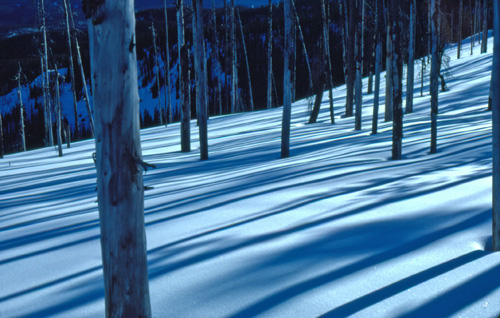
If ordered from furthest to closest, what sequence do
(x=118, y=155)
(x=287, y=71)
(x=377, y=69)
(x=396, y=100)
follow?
(x=377, y=69) → (x=287, y=71) → (x=396, y=100) → (x=118, y=155)

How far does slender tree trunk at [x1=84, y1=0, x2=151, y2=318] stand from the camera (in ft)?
8.53

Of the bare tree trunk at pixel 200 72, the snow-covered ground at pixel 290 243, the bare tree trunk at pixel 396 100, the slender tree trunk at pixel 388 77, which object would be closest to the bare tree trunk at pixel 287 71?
the snow-covered ground at pixel 290 243

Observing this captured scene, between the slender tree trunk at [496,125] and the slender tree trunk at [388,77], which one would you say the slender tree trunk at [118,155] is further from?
the slender tree trunk at [388,77]

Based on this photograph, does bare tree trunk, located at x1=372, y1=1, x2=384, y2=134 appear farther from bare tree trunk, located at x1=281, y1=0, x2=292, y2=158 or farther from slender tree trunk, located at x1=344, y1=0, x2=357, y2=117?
bare tree trunk, located at x1=281, y1=0, x2=292, y2=158

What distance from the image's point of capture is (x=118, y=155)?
8.64ft

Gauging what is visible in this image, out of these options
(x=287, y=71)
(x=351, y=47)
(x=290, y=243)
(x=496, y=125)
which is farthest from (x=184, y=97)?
(x=496, y=125)

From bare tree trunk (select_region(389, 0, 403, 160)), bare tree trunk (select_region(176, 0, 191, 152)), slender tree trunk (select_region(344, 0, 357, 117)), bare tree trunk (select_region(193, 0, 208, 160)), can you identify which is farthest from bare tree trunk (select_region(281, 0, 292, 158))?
slender tree trunk (select_region(344, 0, 357, 117))

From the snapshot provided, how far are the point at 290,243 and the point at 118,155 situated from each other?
243 centimetres

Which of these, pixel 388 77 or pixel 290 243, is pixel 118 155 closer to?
pixel 290 243

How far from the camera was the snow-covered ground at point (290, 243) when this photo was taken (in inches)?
130

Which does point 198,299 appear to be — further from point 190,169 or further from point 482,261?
point 190,169

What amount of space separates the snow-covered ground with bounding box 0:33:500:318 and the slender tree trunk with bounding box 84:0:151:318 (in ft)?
2.16

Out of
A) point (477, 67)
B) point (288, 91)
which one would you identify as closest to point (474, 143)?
point (288, 91)

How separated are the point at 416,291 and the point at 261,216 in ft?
8.67
